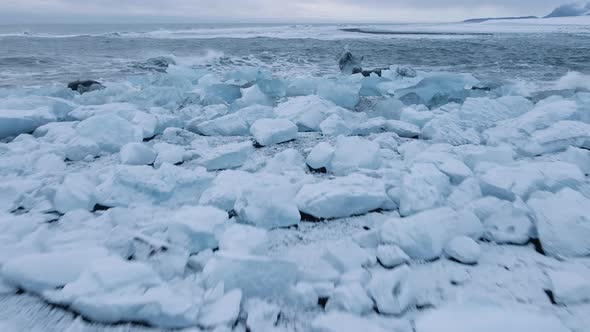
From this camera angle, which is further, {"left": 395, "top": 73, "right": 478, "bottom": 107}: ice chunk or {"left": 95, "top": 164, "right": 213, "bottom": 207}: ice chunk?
{"left": 395, "top": 73, "right": 478, "bottom": 107}: ice chunk

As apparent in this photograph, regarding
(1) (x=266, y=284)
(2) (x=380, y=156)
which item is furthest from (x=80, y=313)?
(2) (x=380, y=156)

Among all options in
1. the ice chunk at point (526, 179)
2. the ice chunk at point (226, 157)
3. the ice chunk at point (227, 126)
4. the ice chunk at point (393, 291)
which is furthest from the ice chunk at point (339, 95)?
the ice chunk at point (393, 291)

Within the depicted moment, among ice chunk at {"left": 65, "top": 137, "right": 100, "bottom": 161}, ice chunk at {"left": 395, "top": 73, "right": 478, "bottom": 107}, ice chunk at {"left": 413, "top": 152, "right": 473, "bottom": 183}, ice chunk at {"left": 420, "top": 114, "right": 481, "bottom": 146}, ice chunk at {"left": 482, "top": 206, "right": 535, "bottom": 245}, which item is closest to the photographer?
ice chunk at {"left": 482, "top": 206, "right": 535, "bottom": 245}

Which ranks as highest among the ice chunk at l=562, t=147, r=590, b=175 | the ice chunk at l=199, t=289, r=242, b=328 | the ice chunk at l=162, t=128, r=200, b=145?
the ice chunk at l=562, t=147, r=590, b=175

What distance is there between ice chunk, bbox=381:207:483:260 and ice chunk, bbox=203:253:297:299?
1.12ft

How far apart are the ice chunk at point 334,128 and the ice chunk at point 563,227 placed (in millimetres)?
1145

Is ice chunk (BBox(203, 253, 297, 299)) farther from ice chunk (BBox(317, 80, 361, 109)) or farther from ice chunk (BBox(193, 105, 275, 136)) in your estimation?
ice chunk (BBox(317, 80, 361, 109))

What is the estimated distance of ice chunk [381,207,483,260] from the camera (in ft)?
3.25

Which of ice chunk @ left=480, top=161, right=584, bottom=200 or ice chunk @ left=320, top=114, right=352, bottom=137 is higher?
ice chunk @ left=480, top=161, right=584, bottom=200

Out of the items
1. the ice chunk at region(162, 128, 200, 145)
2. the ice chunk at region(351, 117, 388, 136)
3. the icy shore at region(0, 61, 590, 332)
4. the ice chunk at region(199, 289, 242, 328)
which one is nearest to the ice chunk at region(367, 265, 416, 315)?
the icy shore at region(0, 61, 590, 332)

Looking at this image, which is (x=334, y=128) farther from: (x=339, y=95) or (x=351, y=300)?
(x=351, y=300)

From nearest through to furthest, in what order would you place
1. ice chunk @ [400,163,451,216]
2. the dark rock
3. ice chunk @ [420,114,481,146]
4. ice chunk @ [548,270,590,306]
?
ice chunk @ [548,270,590,306], ice chunk @ [400,163,451,216], ice chunk @ [420,114,481,146], the dark rock

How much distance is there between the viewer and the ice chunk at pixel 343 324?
732mm

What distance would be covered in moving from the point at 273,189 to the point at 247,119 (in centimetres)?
108
